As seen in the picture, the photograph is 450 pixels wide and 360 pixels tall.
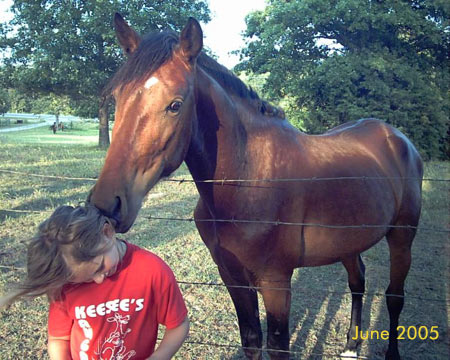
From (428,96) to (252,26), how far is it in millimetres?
7157

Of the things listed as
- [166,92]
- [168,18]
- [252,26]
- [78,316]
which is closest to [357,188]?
[166,92]

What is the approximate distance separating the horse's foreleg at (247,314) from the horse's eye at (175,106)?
1050mm

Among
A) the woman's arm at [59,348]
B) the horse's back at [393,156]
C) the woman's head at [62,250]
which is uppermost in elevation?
the horse's back at [393,156]

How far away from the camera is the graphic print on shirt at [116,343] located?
4.32 feet

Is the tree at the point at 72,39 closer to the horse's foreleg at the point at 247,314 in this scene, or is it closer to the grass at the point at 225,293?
the grass at the point at 225,293

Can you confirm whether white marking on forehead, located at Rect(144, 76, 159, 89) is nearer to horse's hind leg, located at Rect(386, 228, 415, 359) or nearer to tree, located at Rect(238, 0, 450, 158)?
horse's hind leg, located at Rect(386, 228, 415, 359)

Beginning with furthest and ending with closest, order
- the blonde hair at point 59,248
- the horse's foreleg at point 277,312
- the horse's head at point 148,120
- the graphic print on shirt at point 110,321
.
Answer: the horse's foreleg at point 277,312, the horse's head at point 148,120, the graphic print on shirt at point 110,321, the blonde hair at point 59,248

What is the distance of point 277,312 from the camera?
1989 millimetres

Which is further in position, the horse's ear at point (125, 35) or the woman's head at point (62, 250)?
the horse's ear at point (125, 35)

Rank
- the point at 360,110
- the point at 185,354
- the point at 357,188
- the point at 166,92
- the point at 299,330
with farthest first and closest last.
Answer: the point at 360,110
the point at 299,330
the point at 185,354
the point at 357,188
the point at 166,92

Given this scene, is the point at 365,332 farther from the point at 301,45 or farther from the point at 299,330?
the point at 301,45

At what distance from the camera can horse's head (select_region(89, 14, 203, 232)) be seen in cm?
145

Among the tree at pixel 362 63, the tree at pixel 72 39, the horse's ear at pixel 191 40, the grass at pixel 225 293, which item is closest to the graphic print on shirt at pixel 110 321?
the grass at pixel 225 293

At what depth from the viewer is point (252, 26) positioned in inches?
565
